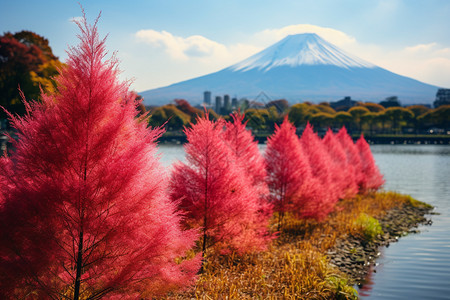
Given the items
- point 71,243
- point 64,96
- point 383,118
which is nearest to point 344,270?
point 71,243

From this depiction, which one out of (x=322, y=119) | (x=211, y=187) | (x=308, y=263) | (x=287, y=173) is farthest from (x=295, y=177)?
(x=322, y=119)

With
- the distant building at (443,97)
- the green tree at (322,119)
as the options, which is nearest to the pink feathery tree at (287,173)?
the green tree at (322,119)

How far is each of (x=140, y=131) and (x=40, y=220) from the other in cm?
221

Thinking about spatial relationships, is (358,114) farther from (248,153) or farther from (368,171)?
(248,153)

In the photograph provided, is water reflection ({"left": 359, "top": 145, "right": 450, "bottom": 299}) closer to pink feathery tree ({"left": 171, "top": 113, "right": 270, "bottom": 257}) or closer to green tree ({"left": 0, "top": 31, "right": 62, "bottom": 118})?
pink feathery tree ({"left": 171, "top": 113, "right": 270, "bottom": 257})

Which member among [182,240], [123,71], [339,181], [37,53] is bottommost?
[339,181]

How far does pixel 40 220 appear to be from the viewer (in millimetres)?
5930

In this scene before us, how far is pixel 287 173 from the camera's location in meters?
17.1

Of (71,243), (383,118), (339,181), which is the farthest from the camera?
(383,118)

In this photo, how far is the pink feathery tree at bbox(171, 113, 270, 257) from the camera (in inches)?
438

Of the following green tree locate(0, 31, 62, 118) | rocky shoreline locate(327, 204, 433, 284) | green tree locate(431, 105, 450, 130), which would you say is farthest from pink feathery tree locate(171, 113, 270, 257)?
green tree locate(431, 105, 450, 130)

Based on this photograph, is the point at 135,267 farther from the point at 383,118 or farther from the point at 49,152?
the point at 383,118

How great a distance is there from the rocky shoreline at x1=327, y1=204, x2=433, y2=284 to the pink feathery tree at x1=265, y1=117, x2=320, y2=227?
271 cm

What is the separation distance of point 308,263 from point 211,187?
494cm
